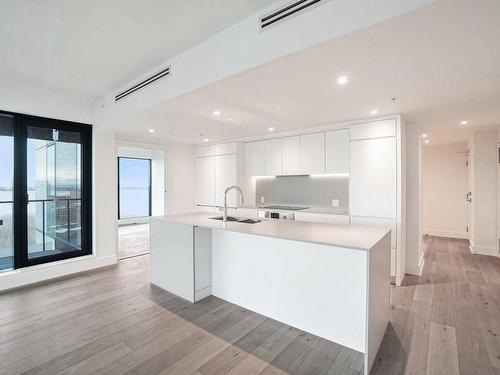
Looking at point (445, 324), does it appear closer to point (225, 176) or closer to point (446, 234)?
point (225, 176)

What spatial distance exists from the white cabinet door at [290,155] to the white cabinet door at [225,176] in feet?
3.51

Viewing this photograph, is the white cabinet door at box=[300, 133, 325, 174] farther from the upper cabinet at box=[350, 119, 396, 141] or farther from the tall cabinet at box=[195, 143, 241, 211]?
the tall cabinet at box=[195, 143, 241, 211]

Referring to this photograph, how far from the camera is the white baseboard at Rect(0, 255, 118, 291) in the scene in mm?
3260

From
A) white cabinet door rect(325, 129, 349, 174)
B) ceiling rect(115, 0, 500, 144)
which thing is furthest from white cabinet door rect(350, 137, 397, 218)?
ceiling rect(115, 0, 500, 144)

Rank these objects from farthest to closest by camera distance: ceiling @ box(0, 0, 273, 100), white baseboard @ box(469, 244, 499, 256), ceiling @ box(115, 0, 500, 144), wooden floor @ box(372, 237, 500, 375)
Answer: white baseboard @ box(469, 244, 499, 256) < wooden floor @ box(372, 237, 500, 375) < ceiling @ box(0, 0, 273, 100) < ceiling @ box(115, 0, 500, 144)

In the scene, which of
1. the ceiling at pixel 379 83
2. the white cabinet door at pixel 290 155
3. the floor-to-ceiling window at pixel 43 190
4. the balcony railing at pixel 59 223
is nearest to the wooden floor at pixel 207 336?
the floor-to-ceiling window at pixel 43 190

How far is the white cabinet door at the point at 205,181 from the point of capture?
18.6 ft

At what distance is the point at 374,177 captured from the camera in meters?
3.51

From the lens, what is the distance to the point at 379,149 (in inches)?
137

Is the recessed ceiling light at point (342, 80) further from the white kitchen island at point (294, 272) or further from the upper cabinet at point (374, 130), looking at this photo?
the upper cabinet at point (374, 130)

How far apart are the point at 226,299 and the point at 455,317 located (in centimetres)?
239

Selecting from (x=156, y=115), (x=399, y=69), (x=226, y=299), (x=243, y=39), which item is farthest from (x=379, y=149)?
(x=156, y=115)

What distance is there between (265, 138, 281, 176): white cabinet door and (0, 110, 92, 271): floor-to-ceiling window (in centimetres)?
306

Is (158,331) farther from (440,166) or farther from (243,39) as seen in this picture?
(440,166)
